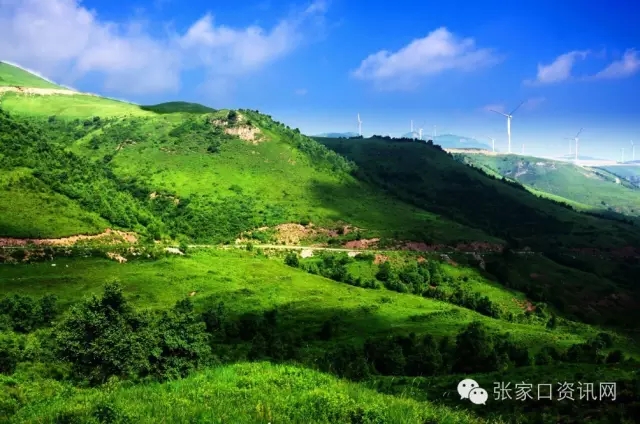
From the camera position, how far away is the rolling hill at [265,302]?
2411 centimetres

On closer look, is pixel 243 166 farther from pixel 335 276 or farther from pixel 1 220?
pixel 1 220

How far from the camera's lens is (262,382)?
2377 centimetres

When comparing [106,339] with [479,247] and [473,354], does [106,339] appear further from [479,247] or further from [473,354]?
[479,247]

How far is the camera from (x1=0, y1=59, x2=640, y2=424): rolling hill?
79.1 ft

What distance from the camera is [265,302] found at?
85000 millimetres

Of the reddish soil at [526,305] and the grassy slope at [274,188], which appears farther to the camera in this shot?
the grassy slope at [274,188]

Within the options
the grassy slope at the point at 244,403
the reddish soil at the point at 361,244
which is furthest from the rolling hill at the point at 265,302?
the reddish soil at the point at 361,244

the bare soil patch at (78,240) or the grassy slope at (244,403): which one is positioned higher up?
the bare soil patch at (78,240)

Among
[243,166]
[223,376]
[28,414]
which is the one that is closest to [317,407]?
[223,376]

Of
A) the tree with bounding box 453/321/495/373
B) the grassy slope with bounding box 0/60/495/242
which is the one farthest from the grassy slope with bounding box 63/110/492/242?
the tree with bounding box 453/321/495/373

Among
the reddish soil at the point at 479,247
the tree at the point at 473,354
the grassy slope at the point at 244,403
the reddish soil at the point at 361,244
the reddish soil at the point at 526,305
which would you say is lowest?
the reddish soil at the point at 526,305

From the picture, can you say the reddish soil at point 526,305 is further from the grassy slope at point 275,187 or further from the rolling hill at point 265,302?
the grassy slope at point 275,187

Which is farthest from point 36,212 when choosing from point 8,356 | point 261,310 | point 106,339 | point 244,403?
point 244,403

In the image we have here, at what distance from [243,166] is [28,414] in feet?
573
